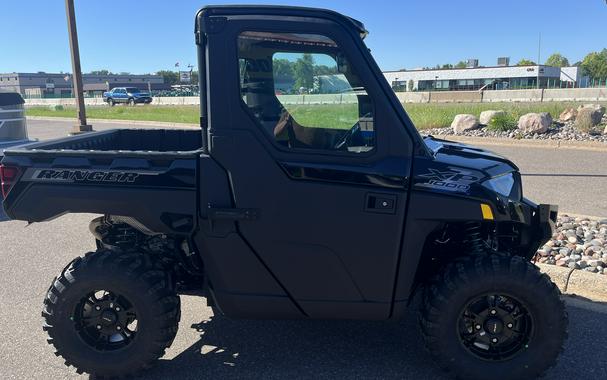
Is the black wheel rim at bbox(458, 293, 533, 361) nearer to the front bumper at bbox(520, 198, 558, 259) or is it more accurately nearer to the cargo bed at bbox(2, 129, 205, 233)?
the front bumper at bbox(520, 198, 558, 259)

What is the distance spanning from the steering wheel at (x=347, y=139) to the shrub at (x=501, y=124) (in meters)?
12.8

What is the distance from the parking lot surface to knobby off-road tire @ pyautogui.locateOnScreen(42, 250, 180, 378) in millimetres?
221

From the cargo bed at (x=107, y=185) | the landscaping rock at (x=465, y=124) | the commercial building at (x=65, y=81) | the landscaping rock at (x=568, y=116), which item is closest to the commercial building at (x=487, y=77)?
the commercial building at (x=65, y=81)

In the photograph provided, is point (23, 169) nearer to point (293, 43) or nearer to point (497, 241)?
point (293, 43)

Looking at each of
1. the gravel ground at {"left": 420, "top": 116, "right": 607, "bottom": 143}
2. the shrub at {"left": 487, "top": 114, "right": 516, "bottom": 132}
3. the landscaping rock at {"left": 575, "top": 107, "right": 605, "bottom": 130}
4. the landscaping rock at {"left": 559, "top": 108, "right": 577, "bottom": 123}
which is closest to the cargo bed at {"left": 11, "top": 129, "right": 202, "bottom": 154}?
the gravel ground at {"left": 420, "top": 116, "right": 607, "bottom": 143}

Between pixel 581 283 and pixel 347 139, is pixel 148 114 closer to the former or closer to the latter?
pixel 581 283

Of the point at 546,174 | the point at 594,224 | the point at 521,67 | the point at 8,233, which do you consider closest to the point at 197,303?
the point at 8,233

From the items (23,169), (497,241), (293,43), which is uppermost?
(293,43)

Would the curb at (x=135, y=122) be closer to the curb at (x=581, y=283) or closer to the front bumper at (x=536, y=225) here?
the curb at (x=581, y=283)

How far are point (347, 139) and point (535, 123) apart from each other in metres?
12.4

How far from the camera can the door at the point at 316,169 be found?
9.18ft

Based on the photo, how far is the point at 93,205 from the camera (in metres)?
2.96

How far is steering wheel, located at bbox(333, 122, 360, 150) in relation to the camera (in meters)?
2.88

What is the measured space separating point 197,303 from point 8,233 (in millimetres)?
3498
